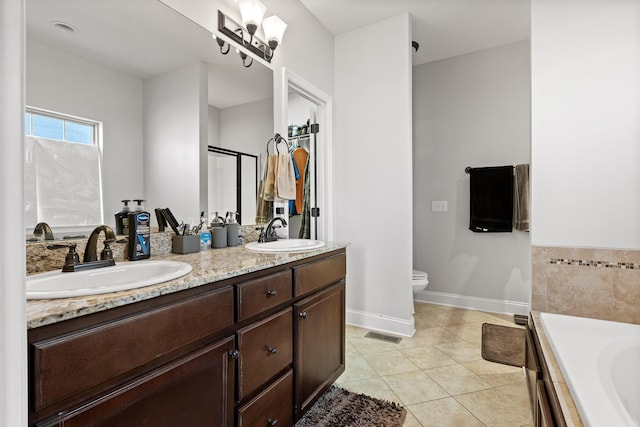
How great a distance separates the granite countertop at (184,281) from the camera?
687 millimetres

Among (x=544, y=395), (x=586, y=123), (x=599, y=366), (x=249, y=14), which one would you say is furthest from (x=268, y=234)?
(x=586, y=123)

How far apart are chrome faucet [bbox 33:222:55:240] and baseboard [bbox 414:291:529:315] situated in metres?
3.30

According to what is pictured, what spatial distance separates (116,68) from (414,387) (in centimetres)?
224

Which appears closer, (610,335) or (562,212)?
(610,335)

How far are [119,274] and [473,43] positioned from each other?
3.52m

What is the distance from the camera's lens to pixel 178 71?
1.57 meters

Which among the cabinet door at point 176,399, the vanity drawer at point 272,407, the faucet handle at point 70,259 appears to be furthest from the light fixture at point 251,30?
the vanity drawer at point 272,407

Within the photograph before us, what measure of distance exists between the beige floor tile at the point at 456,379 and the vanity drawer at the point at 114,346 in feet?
5.02

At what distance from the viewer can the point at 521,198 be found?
9.76ft

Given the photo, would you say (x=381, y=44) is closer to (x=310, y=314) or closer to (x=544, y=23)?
(x=544, y=23)

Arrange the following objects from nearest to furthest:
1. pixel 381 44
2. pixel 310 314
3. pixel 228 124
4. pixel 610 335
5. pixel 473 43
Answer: pixel 610 335 < pixel 310 314 < pixel 228 124 < pixel 381 44 < pixel 473 43

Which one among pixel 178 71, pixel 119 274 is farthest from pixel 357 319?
pixel 178 71

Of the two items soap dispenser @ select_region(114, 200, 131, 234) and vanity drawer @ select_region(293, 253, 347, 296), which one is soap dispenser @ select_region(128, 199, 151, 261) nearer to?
soap dispenser @ select_region(114, 200, 131, 234)

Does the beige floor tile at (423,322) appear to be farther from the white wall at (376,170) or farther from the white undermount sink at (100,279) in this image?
the white undermount sink at (100,279)
